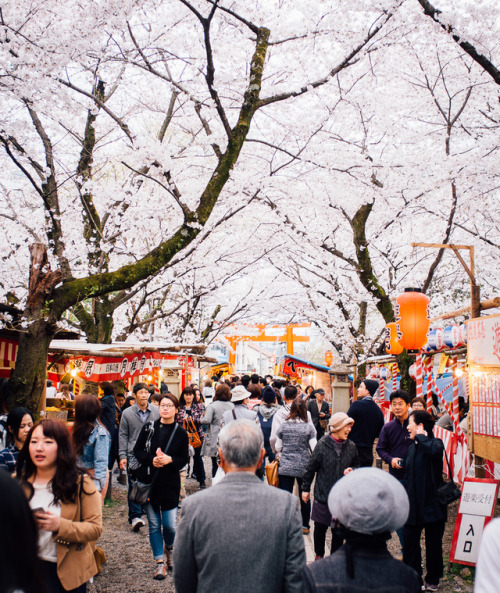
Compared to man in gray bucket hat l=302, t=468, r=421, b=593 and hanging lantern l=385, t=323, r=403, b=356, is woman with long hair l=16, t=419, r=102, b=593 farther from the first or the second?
hanging lantern l=385, t=323, r=403, b=356

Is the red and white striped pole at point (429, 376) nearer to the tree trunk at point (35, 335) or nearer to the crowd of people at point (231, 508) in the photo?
the crowd of people at point (231, 508)

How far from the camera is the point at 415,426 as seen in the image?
18.4 feet

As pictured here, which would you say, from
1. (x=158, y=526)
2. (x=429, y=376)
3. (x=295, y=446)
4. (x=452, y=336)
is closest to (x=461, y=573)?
(x=295, y=446)

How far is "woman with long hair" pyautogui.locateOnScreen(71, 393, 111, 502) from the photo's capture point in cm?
532

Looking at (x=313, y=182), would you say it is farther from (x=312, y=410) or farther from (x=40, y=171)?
(x=40, y=171)

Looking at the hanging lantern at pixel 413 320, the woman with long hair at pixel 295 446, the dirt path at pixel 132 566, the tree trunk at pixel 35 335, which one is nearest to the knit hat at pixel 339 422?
the woman with long hair at pixel 295 446

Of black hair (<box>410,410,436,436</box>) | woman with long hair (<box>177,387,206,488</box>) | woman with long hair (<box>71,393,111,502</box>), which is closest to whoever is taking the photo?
woman with long hair (<box>71,393,111,502</box>)

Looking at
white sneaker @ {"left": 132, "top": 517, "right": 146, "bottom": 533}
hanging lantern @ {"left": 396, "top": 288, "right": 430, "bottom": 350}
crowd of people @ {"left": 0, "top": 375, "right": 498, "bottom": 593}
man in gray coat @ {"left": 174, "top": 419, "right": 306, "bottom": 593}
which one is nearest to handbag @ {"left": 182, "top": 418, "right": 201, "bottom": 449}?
white sneaker @ {"left": 132, "top": 517, "right": 146, "bottom": 533}

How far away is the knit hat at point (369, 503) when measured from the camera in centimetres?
228

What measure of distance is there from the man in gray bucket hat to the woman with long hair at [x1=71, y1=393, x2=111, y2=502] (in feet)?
11.7

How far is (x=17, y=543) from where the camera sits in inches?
62.7

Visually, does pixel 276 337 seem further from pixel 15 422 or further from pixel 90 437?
pixel 15 422

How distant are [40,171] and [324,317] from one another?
17.6 meters

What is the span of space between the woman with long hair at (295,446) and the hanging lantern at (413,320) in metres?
2.67
